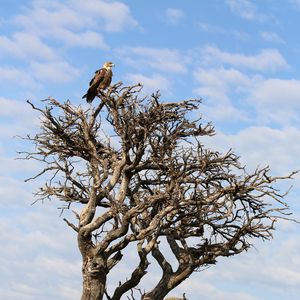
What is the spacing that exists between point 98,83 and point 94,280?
19.2ft

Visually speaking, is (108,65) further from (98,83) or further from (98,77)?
(98,83)

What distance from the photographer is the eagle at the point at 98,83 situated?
18.5 m

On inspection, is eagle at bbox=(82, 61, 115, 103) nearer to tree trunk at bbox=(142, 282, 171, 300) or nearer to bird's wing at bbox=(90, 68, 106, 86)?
bird's wing at bbox=(90, 68, 106, 86)

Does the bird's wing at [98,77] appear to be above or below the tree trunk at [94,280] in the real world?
above

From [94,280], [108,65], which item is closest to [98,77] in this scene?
[108,65]

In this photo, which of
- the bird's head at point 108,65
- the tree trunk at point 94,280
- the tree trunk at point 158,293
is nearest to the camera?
the tree trunk at point 94,280

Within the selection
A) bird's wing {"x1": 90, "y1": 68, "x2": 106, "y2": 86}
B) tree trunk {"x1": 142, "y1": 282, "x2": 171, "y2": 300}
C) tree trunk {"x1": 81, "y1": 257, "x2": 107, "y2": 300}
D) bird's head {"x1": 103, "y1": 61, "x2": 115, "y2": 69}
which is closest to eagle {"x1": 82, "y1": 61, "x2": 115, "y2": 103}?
bird's wing {"x1": 90, "y1": 68, "x2": 106, "y2": 86}

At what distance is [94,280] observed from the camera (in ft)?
56.4

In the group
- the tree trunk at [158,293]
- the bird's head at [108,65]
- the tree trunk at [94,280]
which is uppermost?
the bird's head at [108,65]

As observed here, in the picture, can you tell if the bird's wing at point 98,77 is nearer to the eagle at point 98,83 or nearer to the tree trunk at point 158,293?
the eagle at point 98,83

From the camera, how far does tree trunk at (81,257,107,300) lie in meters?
17.1

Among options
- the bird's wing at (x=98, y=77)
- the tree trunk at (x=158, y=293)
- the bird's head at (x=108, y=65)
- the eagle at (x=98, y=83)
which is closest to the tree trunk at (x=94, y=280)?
the tree trunk at (x=158, y=293)

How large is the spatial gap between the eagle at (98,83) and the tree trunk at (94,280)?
16.3 ft

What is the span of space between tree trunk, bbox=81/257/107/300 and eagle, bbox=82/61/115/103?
4958 millimetres
